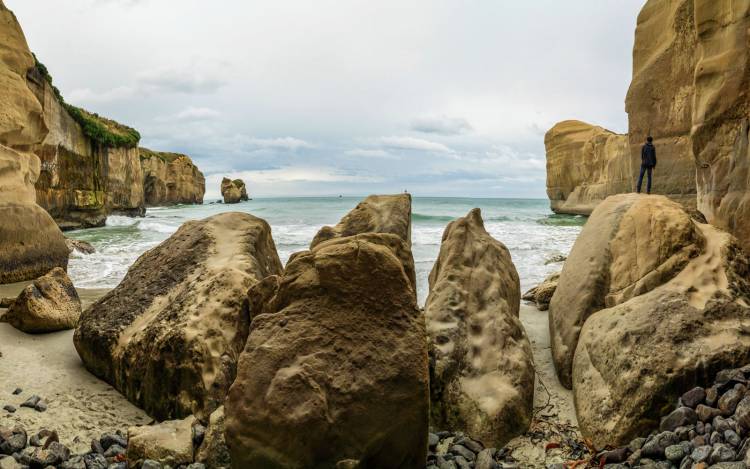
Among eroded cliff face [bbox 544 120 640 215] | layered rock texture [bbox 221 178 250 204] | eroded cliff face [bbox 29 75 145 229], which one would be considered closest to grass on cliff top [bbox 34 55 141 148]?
eroded cliff face [bbox 29 75 145 229]

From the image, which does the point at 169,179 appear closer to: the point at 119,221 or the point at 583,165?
the point at 119,221

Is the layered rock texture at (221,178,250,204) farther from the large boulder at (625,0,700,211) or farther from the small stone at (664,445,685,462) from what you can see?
the small stone at (664,445,685,462)

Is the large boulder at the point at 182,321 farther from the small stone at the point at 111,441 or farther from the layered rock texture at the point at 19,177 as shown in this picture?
the layered rock texture at the point at 19,177

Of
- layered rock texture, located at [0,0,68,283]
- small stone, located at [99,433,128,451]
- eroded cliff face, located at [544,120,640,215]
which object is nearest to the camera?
small stone, located at [99,433,128,451]

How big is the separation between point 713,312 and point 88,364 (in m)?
4.63

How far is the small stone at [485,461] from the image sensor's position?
9.89 ft

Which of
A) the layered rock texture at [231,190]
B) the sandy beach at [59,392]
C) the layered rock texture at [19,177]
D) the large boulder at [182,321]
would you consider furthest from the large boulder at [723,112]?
the layered rock texture at [231,190]

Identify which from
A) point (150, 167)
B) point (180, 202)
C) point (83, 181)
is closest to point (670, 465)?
point (83, 181)

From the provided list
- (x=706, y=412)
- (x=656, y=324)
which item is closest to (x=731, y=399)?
(x=706, y=412)

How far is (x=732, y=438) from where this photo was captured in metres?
2.74

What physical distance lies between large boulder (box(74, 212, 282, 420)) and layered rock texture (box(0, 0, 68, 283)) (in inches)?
245

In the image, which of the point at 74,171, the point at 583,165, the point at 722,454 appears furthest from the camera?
the point at 583,165

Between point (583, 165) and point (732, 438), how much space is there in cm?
3668

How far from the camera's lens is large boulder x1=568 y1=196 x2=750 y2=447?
10.8ft
